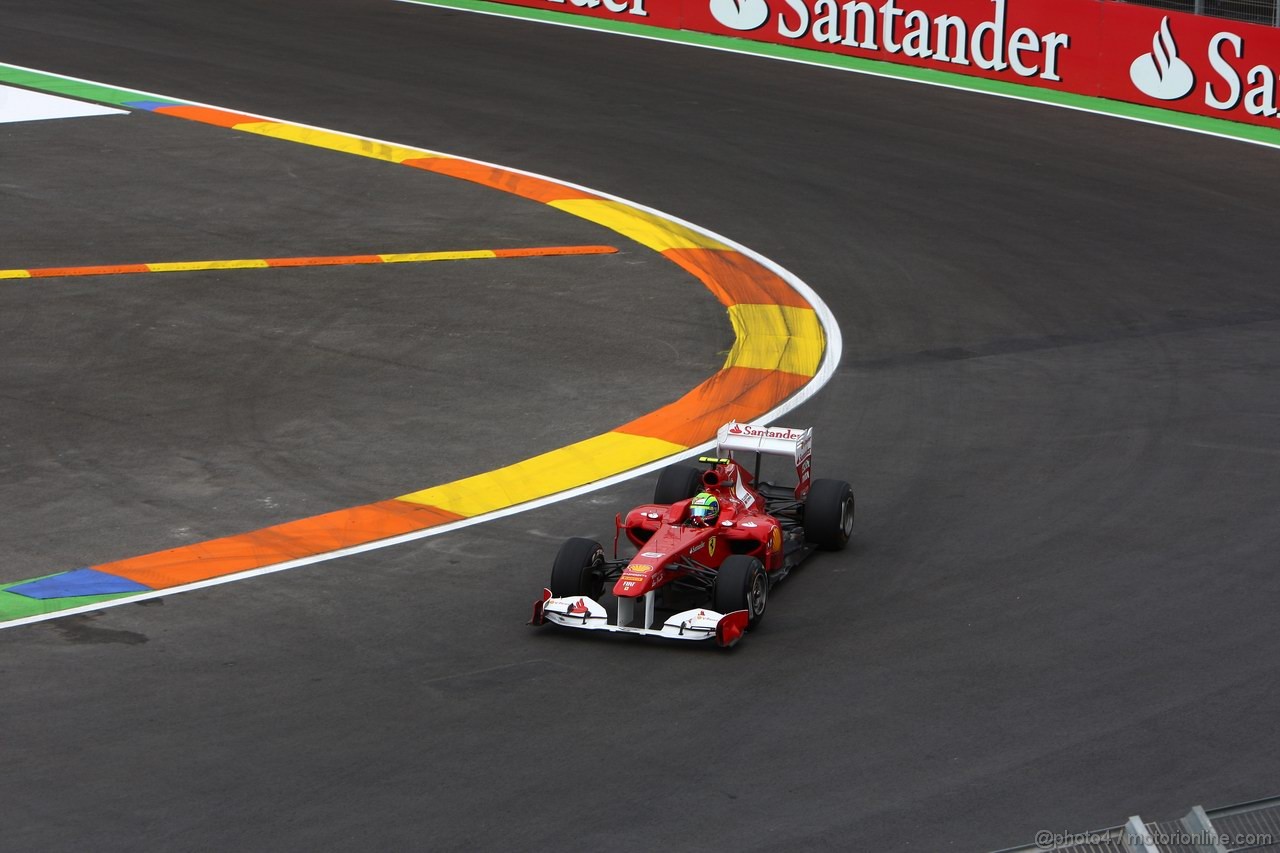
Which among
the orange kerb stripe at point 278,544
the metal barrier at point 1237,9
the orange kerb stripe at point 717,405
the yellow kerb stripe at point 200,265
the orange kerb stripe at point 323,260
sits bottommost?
the orange kerb stripe at point 717,405

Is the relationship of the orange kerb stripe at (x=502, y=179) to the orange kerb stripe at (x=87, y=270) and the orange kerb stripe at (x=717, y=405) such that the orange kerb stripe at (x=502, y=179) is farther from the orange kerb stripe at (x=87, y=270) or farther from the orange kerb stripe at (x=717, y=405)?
the orange kerb stripe at (x=717, y=405)

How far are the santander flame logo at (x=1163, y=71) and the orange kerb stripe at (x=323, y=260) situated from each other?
11.8 m

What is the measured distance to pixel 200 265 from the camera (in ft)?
60.1

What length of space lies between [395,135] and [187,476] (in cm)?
1179

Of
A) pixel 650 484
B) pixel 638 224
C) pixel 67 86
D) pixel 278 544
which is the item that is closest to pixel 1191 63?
pixel 638 224

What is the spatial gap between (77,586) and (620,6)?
21.3 m

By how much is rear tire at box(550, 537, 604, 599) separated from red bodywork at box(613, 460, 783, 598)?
193 millimetres

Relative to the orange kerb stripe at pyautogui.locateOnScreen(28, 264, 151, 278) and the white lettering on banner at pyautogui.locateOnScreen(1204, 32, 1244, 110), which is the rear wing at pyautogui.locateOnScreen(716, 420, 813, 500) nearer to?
the orange kerb stripe at pyautogui.locateOnScreen(28, 264, 151, 278)

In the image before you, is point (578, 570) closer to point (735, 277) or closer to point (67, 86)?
point (735, 277)

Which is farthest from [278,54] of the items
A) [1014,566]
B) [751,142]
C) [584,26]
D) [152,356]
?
[1014,566]

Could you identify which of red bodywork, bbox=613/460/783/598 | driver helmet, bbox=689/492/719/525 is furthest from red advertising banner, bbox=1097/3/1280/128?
driver helmet, bbox=689/492/719/525

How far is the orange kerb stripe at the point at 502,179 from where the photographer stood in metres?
21.2

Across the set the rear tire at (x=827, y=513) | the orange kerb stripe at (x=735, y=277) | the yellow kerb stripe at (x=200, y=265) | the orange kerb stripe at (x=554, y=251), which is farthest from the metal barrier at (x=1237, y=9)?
the rear tire at (x=827, y=513)

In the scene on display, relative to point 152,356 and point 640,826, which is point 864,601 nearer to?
point 640,826
